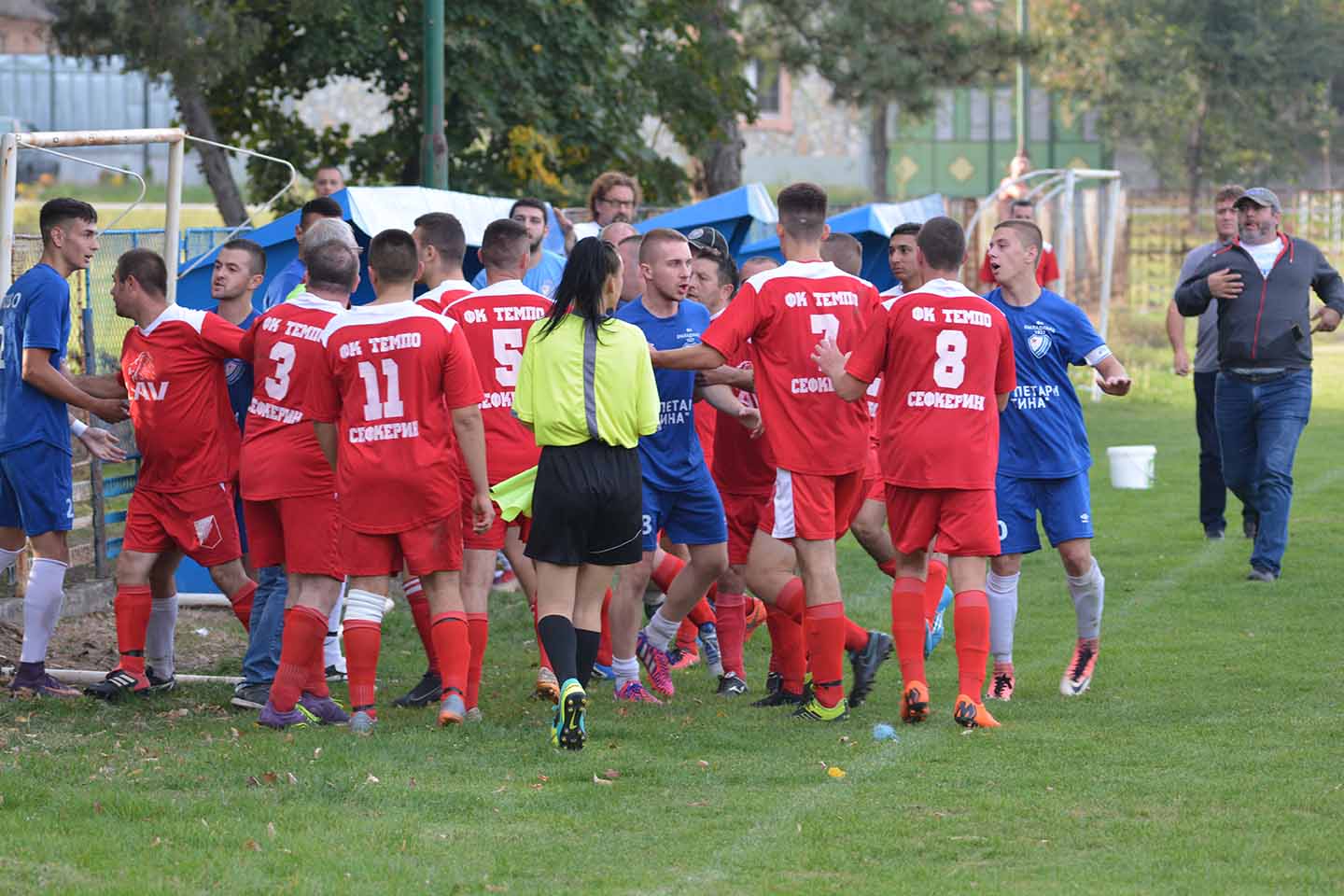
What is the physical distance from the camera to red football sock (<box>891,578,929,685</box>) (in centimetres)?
748

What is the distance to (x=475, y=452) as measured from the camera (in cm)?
724

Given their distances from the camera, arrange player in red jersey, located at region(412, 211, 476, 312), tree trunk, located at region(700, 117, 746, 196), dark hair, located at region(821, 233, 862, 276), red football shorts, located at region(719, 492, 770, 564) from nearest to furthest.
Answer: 1. player in red jersey, located at region(412, 211, 476, 312)
2. red football shorts, located at region(719, 492, 770, 564)
3. dark hair, located at region(821, 233, 862, 276)
4. tree trunk, located at region(700, 117, 746, 196)

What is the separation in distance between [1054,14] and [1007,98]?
7.44 metres

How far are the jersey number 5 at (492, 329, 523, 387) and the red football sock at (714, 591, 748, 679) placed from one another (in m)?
1.50

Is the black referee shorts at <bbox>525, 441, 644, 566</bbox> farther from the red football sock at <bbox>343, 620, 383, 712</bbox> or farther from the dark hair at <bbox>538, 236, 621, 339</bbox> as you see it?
the red football sock at <bbox>343, 620, 383, 712</bbox>

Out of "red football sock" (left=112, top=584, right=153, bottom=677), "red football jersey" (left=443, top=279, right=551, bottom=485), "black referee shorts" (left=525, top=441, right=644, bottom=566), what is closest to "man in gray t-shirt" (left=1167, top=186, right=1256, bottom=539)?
"red football jersey" (left=443, top=279, right=551, bottom=485)

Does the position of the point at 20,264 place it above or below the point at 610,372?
above

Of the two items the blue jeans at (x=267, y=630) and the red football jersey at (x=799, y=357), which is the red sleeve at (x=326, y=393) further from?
the red football jersey at (x=799, y=357)

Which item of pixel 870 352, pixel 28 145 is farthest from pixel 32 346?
pixel 870 352

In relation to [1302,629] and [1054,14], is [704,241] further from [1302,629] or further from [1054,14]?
[1054,14]

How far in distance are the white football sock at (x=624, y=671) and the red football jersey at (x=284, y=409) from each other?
154 centimetres

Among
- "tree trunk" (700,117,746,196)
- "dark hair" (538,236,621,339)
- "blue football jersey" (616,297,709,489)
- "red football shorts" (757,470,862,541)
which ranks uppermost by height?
"tree trunk" (700,117,746,196)

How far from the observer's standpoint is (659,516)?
8242 mm

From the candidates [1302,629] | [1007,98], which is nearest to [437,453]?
[1302,629]
